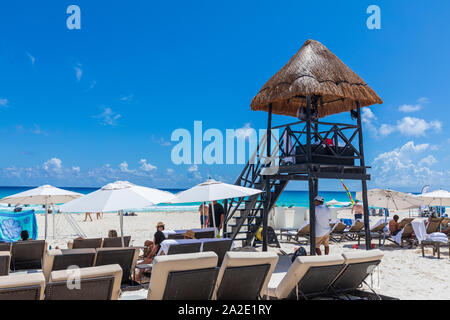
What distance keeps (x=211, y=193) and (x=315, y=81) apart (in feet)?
12.1

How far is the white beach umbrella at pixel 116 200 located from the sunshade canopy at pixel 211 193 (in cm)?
54

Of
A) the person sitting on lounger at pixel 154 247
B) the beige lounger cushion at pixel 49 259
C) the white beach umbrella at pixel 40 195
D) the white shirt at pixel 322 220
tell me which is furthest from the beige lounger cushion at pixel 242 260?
the white beach umbrella at pixel 40 195

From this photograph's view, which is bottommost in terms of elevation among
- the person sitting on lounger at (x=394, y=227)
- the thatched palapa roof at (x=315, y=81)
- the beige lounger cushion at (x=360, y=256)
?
the person sitting on lounger at (x=394, y=227)

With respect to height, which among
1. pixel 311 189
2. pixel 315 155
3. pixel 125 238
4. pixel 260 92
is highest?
pixel 260 92

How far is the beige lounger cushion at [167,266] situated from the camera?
341cm

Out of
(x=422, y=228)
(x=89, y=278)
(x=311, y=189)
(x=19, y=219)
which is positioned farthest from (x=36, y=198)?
(x=422, y=228)

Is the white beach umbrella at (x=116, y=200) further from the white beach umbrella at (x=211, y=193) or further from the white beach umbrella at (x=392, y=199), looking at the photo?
the white beach umbrella at (x=392, y=199)

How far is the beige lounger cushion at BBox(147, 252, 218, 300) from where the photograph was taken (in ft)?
11.2

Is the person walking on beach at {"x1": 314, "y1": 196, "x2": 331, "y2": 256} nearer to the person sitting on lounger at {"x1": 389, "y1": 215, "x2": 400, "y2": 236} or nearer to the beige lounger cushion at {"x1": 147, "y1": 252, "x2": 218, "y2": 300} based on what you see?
the person sitting on lounger at {"x1": 389, "y1": 215, "x2": 400, "y2": 236}

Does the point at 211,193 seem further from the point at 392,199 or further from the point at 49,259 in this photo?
the point at 392,199
